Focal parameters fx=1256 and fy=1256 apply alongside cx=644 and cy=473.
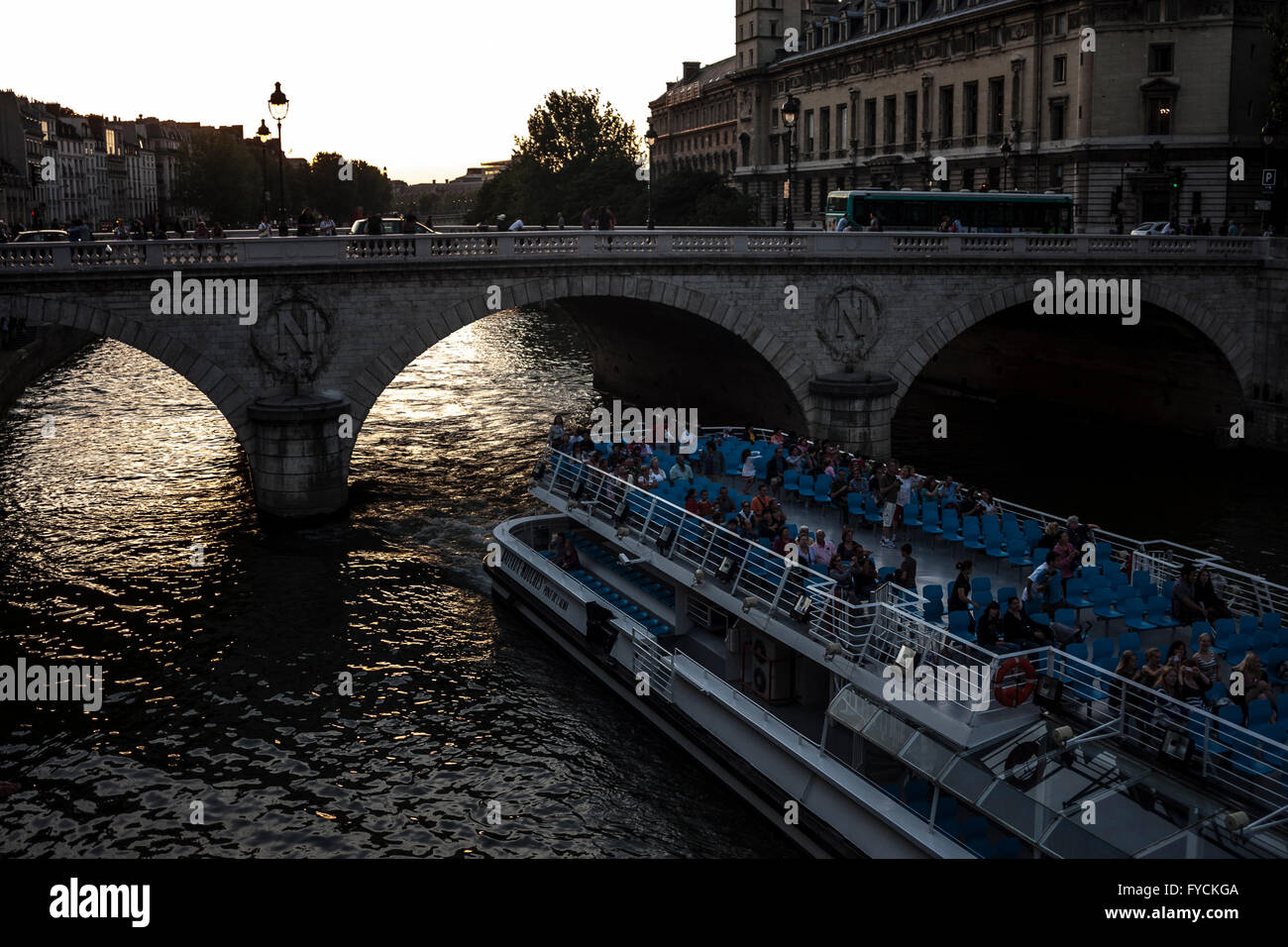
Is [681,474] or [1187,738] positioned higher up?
[681,474]

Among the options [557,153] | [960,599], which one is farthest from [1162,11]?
[557,153]

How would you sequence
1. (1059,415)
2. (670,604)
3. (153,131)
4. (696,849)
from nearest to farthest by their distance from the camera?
(696,849) < (670,604) < (1059,415) < (153,131)

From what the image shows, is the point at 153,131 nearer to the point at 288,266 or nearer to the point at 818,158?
the point at 818,158

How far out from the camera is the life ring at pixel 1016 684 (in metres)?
14.8

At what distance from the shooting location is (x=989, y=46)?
67000 mm

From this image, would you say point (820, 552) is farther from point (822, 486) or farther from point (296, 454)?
point (296, 454)

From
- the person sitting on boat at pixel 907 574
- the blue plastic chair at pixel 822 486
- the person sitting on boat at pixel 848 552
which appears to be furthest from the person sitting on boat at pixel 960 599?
the blue plastic chair at pixel 822 486

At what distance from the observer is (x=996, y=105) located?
221 ft

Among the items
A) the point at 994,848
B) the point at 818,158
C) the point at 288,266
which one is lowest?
the point at 994,848

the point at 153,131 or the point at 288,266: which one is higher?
the point at 153,131

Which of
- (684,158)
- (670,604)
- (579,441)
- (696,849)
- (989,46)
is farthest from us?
(684,158)

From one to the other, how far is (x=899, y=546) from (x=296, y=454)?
15397 millimetres

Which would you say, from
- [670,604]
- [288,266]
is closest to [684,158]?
[288,266]
